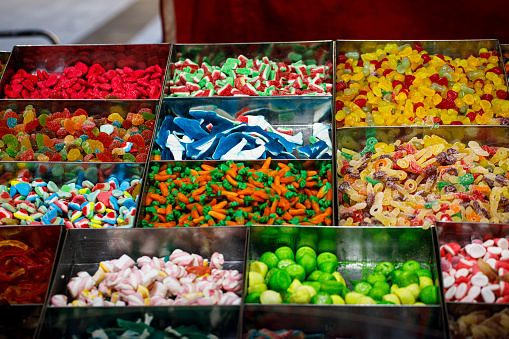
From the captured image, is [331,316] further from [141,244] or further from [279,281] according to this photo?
[141,244]

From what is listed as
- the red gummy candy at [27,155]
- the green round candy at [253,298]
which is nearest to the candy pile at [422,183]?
the green round candy at [253,298]

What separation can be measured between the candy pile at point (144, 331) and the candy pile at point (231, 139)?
2.79 ft

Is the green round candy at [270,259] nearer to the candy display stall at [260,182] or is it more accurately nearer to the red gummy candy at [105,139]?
the candy display stall at [260,182]

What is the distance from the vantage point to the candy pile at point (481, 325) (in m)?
1.42

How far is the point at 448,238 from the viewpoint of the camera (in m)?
1.74

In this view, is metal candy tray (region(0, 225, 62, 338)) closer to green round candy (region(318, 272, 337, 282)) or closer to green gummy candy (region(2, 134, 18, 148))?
green gummy candy (region(2, 134, 18, 148))

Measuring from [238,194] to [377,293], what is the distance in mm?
648

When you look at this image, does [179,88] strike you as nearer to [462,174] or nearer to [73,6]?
[462,174]

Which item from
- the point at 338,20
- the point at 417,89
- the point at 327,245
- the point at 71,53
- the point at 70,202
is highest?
the point at 338,20

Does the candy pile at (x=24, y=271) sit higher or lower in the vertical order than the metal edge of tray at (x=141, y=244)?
lower

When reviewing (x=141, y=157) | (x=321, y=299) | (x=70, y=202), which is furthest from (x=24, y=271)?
(x=321, y=299)

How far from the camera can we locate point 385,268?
67.9 inches

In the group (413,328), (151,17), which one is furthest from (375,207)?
(151,17)

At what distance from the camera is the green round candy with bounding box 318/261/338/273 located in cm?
171
